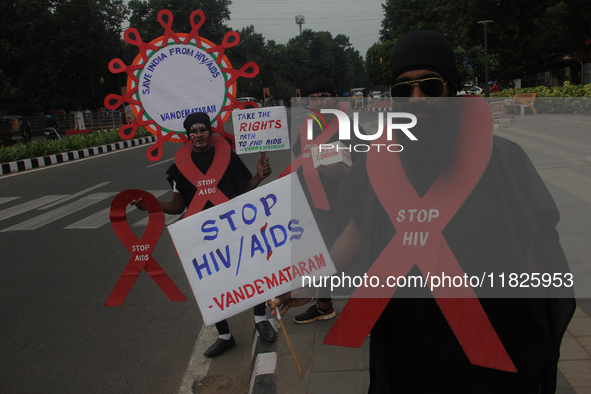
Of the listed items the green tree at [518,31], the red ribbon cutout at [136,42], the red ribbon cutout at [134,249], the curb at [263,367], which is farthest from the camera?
the green tree at [518,31]

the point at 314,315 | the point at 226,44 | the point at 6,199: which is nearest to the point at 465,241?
the point at 226,44

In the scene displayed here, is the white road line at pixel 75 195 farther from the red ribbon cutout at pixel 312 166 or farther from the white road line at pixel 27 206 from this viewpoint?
the red ribbon cutout at pixel 312 166

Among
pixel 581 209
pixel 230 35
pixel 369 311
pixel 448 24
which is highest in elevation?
pixel 448 24

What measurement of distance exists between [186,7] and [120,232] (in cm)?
5028

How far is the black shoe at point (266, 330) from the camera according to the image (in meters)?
3.89

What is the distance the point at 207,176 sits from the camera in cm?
367

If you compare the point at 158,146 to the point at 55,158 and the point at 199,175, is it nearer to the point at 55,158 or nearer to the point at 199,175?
the point at 199,175

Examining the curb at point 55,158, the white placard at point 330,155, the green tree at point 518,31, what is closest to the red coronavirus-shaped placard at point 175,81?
the white placard at point 330,155

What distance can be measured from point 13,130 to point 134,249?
2550 cm

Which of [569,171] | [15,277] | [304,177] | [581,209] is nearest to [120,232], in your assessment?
[304,177]

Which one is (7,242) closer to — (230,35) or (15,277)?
(15,277)

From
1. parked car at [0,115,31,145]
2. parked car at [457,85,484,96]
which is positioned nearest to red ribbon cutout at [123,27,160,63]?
parked car at [457,85,484,96]

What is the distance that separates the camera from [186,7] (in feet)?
162

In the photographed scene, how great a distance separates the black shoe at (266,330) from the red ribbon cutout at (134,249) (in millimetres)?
1020
